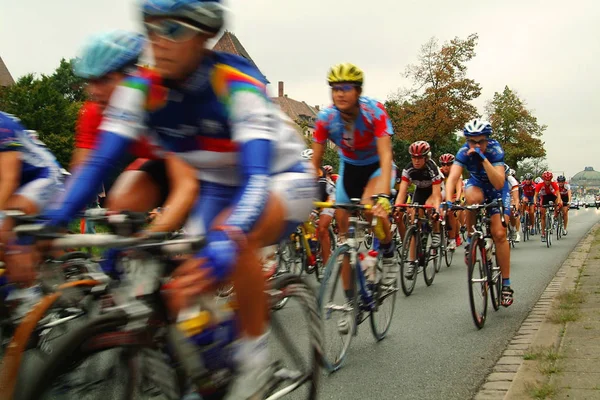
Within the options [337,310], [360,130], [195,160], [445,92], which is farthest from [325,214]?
[445,92]

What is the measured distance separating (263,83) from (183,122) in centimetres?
41

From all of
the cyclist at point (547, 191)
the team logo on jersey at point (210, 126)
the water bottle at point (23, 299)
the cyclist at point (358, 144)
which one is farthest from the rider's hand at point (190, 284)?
the cyclist at point (547, 191)

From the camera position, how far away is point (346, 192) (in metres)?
6.41

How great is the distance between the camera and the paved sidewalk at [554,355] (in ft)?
14.2

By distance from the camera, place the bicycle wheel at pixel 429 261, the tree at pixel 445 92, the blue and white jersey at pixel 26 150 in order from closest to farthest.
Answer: the blue and white jersey at pixel 26 150 < the bicycle wheel at pixel 429 261 < the tree at pixel 445 92

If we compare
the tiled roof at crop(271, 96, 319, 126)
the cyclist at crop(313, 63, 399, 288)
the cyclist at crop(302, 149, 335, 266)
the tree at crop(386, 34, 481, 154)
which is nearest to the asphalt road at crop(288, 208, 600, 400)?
the cyclist at crop(313, 63, 399, 288)

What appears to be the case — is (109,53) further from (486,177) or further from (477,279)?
(486,177)

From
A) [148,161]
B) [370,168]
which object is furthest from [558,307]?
[148,161]

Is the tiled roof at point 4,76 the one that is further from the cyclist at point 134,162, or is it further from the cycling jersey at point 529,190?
the cyclist at point 134,162

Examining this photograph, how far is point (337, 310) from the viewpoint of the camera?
509cm

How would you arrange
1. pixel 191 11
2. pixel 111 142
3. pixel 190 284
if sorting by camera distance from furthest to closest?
pixel 111 142 → pixel 191 11 → pixel 190 284

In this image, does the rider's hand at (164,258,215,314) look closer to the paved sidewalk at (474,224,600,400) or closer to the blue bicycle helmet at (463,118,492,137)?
the paved sidewalk at (474,224,600,400)

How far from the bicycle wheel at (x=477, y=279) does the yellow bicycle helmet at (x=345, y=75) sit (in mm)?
→ 2237

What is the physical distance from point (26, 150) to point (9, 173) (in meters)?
0.36
